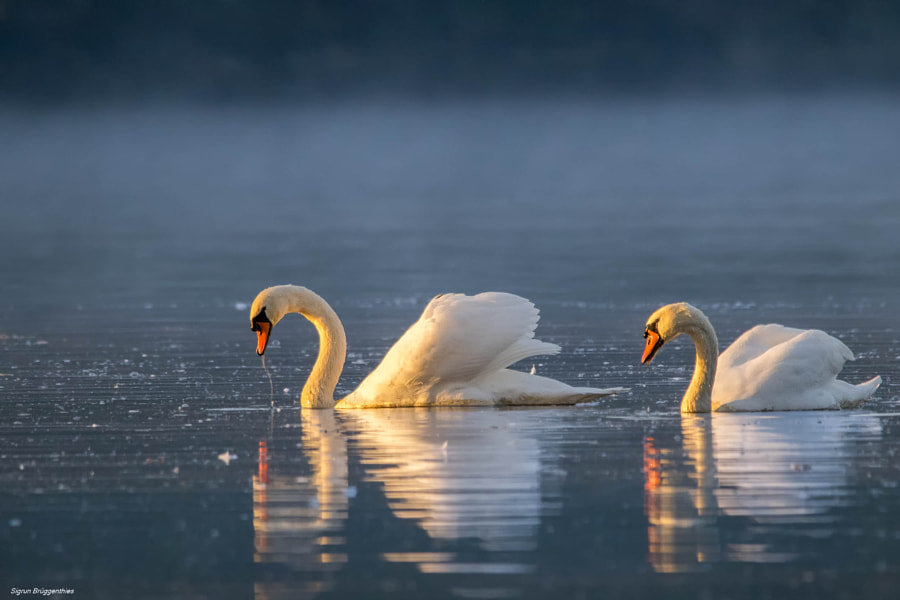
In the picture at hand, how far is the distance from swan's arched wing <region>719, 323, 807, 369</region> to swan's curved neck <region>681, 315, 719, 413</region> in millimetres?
678

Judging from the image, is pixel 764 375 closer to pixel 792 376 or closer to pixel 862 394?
pixel 792 376

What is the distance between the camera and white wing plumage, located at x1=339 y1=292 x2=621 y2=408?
13.0m

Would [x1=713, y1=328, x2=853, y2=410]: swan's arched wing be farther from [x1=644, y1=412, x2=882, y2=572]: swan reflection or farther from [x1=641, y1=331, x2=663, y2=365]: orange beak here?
[x1=641, y1=331, x2=663, y2=365]: orange beak

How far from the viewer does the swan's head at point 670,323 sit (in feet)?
41.3

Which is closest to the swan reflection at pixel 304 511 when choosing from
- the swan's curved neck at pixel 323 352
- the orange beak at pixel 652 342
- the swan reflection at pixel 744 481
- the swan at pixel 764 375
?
the swan reflection at pixel 744 481

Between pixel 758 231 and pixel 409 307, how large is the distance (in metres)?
27.3

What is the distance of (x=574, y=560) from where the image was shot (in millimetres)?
7316

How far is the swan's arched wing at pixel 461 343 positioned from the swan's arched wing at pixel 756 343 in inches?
55.6

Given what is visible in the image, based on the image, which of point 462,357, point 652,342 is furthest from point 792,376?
point 462,357

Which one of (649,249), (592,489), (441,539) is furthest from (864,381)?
(649,249)

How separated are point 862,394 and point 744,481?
4029 millimetres

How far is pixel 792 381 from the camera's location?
12297mm

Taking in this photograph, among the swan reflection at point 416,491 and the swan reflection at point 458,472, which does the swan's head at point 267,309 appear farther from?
the swan reflection at point 416,491

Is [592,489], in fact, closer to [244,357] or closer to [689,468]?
[689,468]
